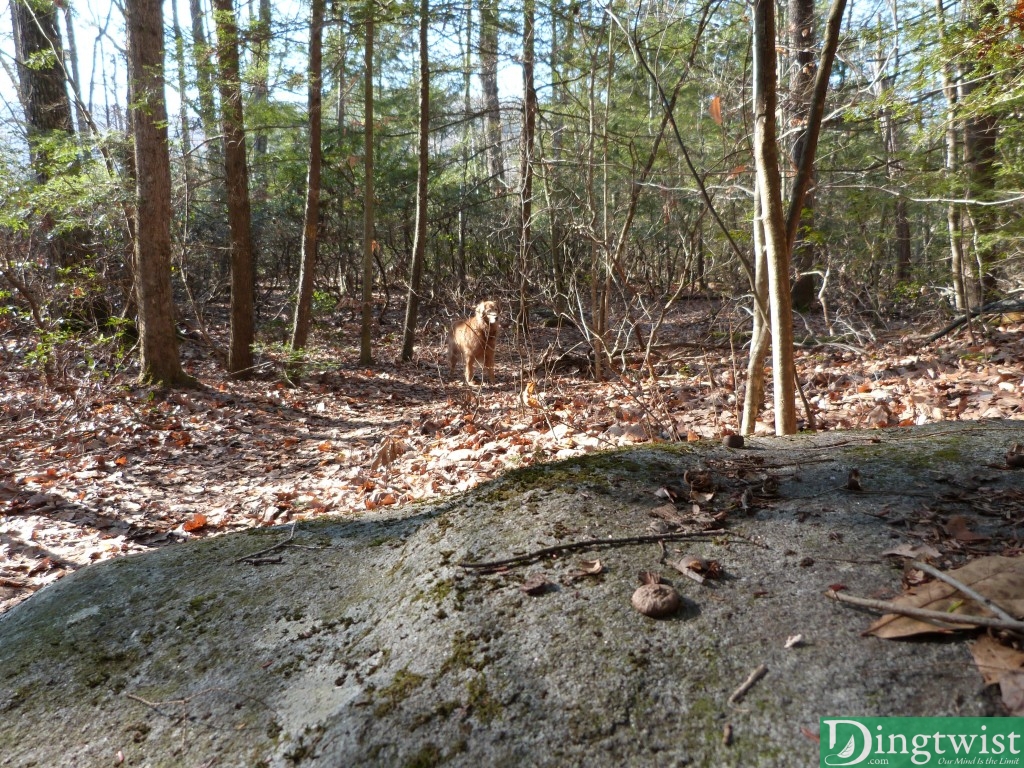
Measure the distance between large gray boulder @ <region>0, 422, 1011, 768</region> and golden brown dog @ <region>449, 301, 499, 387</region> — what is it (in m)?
6.84

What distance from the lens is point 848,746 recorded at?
108 cm

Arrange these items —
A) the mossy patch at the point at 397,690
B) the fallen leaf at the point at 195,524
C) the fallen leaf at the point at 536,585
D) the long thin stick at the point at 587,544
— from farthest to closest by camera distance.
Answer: the fallen leaf at the point at 195,524 < the long thin stick at the point at 587,544 < the fallen leaf at the point at 536,585 < the mossy patch at the point at 397,690

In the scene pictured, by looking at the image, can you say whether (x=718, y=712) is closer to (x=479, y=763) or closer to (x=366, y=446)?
(x=479, y=763)

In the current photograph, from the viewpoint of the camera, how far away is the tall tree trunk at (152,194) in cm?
762

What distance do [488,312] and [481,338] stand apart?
470 millimetres

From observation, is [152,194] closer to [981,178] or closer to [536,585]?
[536,585]

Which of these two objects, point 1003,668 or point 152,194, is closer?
point 1003,668

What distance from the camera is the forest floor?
426 centimetres

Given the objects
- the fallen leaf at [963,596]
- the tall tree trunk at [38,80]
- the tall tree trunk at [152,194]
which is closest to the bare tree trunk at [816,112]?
the fallen leaf at [963,596]

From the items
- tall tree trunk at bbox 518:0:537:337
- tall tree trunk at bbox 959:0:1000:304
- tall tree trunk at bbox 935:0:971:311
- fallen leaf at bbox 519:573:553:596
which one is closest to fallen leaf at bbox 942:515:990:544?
fallen leaf at bbox 519:573:553:596

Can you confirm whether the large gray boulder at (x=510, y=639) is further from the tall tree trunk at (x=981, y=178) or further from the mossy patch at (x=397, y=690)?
the tall tree trunk at (x=981, y=178)

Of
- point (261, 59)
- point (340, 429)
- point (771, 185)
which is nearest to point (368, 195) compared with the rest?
point (261, 59)

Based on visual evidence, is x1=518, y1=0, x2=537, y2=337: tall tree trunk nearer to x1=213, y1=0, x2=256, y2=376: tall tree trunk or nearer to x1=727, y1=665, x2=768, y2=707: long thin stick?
x1=213, y1=0, x2=256, y2=376: tall tree trunk
